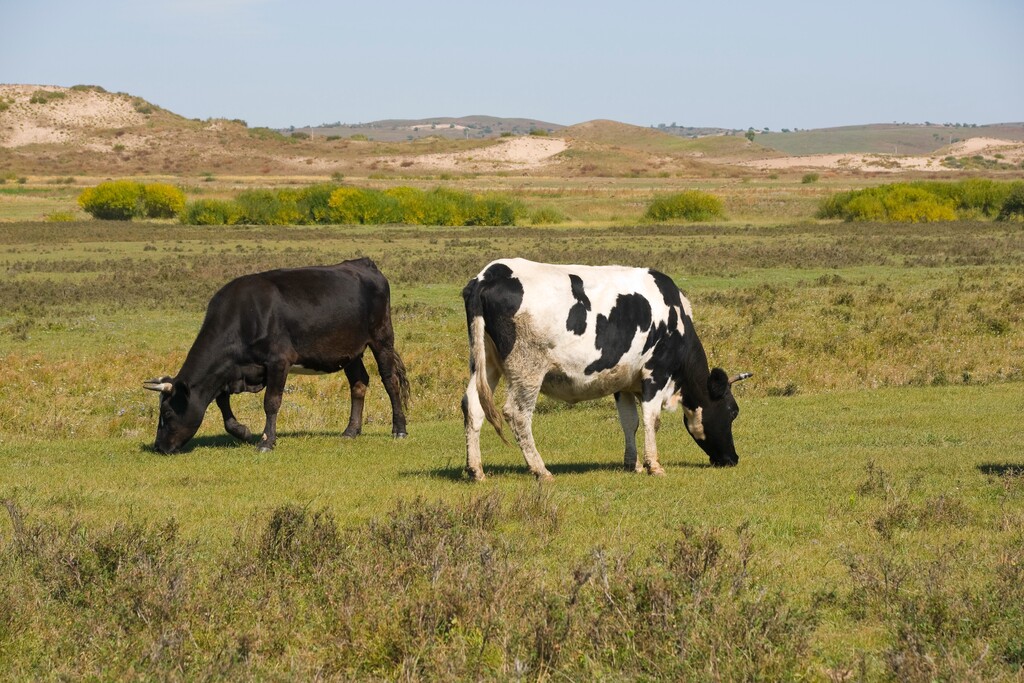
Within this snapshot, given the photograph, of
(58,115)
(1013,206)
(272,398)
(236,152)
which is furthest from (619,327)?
(58,115)

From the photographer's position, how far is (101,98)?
6122 inches

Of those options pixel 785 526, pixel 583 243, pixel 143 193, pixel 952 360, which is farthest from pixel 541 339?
pixel 143 193

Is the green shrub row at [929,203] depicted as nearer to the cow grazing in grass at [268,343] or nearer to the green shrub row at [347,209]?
the green shrub row at [347,209]

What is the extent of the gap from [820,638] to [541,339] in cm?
508

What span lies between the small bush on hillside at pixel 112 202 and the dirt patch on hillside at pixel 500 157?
60.5 meters

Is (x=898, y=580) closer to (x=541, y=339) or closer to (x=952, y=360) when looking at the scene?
(x=541, y=339)

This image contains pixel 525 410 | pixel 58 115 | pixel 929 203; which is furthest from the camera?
pixel 58 115

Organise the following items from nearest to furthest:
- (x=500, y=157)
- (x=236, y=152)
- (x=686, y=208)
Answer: (x=686, y=208)
(x=236, y=152)
(x=500, y=157)

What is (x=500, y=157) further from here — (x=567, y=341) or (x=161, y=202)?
(x=567, y=341)

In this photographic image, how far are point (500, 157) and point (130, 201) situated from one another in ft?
237

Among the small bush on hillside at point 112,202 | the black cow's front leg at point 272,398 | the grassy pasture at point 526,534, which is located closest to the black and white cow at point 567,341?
the grassy pasture at point 526,534

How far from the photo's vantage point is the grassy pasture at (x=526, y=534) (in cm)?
664

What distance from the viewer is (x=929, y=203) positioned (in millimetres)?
76438

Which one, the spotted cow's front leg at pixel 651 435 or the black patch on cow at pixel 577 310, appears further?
the spotted cow's front leg at pixel 651 435
